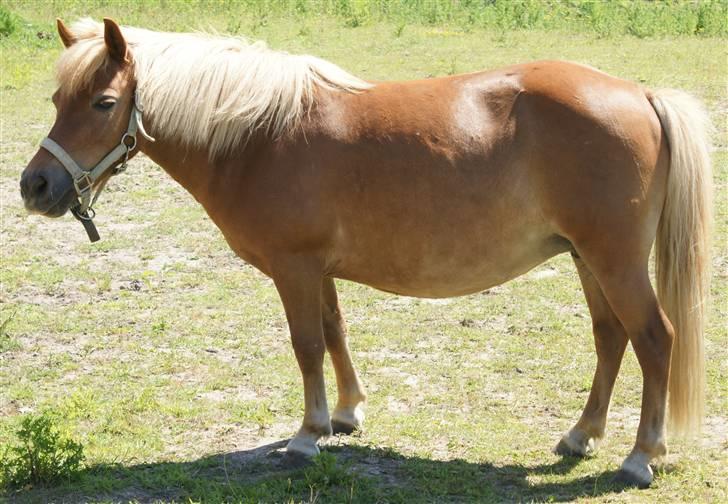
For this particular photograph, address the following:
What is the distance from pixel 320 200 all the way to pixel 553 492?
66.2 inches

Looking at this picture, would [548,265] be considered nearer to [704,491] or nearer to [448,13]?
[704,491]

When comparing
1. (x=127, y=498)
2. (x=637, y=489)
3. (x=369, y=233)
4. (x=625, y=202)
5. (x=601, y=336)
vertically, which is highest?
(x=625, y=202)

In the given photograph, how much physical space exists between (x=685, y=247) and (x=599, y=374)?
789mm

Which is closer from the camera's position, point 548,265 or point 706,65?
point 548,265

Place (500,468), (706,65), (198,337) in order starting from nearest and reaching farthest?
1. (500,468)
2. (198,337)
3. (706,65)

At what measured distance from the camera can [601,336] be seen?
4754 millimetres

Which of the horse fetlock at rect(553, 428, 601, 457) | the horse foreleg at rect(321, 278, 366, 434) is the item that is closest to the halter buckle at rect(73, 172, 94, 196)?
the horse foreleg at rect(321, 278, 366, 434)

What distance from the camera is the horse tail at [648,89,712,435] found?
14.2ft

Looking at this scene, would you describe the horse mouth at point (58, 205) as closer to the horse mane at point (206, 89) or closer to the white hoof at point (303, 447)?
the horse mane at point (206, 89)

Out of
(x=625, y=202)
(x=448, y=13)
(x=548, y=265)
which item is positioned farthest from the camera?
(x=448, y=13)

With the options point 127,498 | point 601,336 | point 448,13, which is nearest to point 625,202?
point 601,336

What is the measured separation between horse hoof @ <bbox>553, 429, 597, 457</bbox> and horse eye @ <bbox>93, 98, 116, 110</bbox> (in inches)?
104

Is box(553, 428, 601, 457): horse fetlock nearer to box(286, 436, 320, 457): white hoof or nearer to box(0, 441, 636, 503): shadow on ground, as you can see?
box(0, 441, 636, 503): shadow on ground

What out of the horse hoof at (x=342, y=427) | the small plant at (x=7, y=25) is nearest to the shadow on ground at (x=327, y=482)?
the horse hoof at (x=342, y=427)
